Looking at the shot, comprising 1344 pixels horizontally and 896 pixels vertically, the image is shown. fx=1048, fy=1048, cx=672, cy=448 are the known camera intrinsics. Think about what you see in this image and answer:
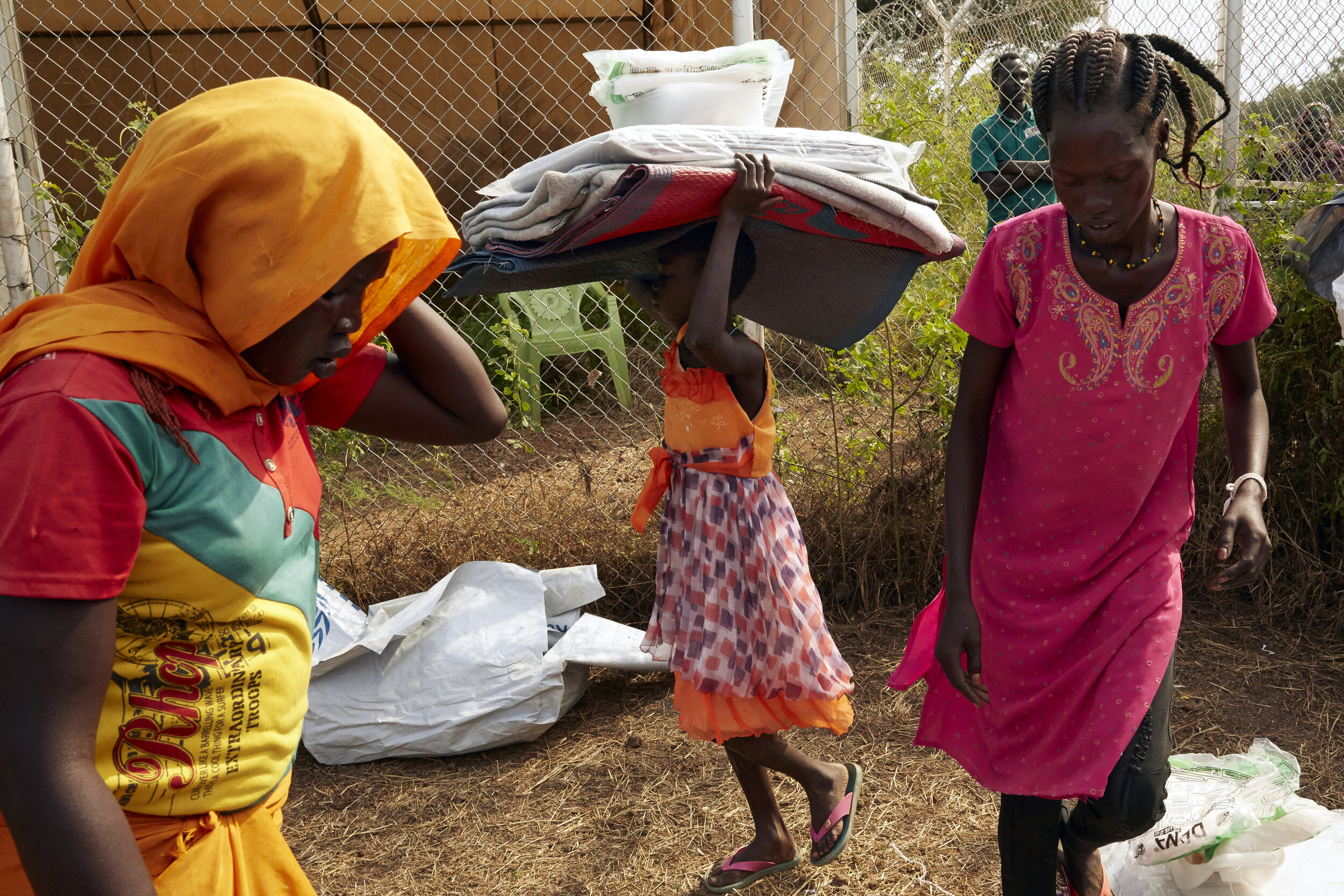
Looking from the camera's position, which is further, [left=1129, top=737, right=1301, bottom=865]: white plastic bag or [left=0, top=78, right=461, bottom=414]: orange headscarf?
[left=1129, top=737, right=1301, bottom=865]: white plastic bag

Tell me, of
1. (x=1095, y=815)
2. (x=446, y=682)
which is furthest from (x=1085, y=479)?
(x=446, y=682)

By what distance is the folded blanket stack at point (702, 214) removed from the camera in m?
2.10

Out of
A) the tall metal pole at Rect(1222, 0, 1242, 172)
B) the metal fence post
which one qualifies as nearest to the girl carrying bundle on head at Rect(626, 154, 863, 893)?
the metal fence post

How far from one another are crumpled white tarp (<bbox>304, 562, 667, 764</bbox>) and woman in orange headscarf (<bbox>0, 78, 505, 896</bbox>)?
2088 mm

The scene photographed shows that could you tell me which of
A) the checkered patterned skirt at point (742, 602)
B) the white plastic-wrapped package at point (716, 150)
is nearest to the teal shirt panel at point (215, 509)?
the white plastic-wrapped package at point (716, 150)

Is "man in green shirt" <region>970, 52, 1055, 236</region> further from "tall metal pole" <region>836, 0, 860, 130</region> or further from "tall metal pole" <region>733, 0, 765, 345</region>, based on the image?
"tall metal pole" <region>733, 0, 765, 345</region>

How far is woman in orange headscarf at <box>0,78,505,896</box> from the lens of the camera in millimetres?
991

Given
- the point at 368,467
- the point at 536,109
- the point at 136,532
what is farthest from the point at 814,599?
the point at 536,109

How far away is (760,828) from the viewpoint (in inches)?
107

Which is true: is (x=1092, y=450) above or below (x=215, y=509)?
above

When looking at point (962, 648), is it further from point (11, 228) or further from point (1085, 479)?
point (11, 228)

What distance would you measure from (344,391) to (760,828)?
5.63ft

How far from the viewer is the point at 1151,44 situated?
1.97 meters

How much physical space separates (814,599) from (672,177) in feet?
3.78
